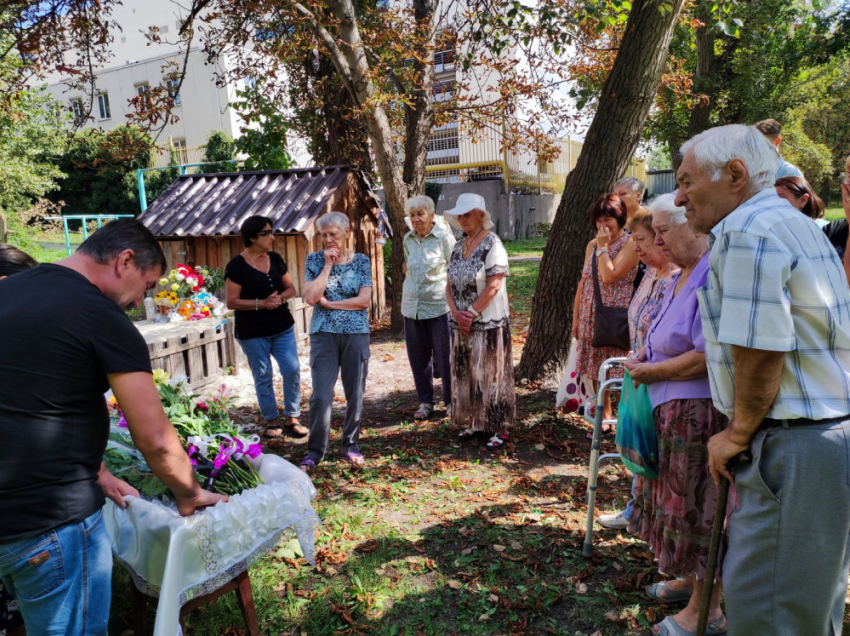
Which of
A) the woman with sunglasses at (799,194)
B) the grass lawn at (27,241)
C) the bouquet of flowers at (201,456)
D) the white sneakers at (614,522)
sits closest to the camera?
the bouquet of flowers at (201,456)

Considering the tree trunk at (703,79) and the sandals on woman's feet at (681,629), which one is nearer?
the sandals on woman's feet at (681,629)

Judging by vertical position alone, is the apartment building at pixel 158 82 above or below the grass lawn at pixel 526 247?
above

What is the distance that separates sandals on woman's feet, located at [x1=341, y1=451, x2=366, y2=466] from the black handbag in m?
2.20

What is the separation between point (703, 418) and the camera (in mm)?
2537

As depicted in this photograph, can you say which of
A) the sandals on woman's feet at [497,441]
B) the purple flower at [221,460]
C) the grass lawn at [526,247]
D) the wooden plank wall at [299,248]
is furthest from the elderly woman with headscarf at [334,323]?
the grass lawn at [526,247]

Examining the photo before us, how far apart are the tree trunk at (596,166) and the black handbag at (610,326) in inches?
56.8

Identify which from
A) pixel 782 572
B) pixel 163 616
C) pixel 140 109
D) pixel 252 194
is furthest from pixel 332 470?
pixel 252 194

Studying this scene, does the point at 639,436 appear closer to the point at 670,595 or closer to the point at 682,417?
the point at 682,417

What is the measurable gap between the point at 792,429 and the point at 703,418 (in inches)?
27.9

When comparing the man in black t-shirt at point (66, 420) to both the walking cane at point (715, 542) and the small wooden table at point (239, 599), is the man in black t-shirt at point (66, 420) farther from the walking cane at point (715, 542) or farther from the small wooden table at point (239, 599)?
the walking cane at point (715, 542)

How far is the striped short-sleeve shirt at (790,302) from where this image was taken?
174 cm

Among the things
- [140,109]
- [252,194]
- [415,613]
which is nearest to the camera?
[415,613]

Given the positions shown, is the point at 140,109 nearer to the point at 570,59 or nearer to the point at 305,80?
the point at 305,80

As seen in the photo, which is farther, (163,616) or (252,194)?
(252,194)
